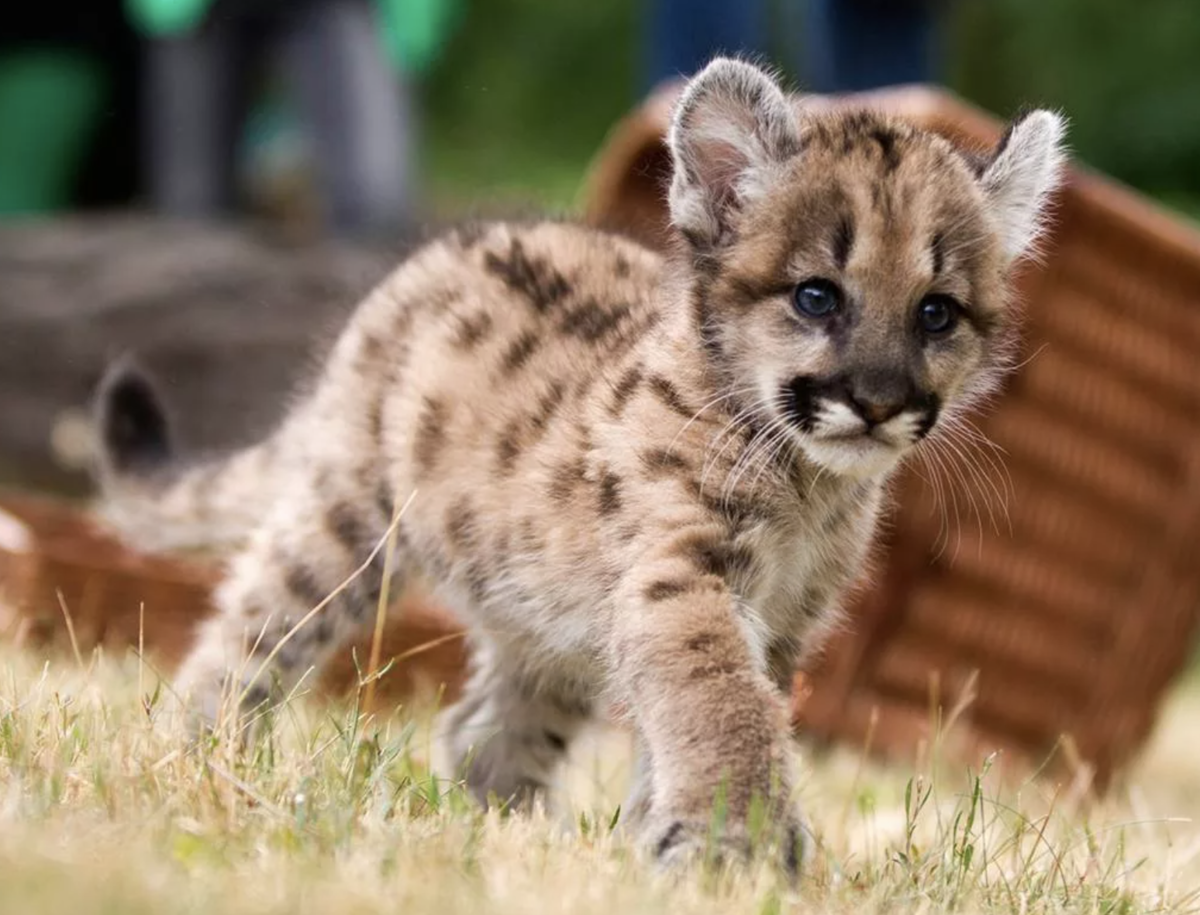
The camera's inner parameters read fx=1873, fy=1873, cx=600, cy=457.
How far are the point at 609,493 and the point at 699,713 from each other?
2.24ft

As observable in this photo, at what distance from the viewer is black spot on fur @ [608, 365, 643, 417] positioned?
13.0 ft

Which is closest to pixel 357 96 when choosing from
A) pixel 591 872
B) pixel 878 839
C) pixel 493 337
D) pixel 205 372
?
pixel 205 372

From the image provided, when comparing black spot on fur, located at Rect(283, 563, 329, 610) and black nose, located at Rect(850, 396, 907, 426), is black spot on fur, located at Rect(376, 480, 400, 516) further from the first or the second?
black nose, located at Rect(850, 396, 907, 426)

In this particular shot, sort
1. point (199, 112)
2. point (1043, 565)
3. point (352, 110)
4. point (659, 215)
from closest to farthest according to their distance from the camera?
point (1043, 565) → point (659, 215) → point (352, 110) → point (199, 112)

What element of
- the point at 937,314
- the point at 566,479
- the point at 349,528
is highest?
the point at 937,314

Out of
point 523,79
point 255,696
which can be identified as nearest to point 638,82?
point 523,79

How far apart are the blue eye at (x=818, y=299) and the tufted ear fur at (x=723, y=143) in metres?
0.27

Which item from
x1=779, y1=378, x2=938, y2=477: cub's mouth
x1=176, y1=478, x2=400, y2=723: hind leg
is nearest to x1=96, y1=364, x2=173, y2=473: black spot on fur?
x1=176, y1=478, x2=400, y2=723: hind leg

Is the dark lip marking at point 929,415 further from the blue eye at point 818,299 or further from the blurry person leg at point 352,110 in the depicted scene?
the blurry person leg at point 352,110

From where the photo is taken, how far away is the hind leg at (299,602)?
175 inches

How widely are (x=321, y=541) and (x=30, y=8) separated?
7167 mm

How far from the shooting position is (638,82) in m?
16.5

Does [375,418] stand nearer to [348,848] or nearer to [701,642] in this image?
[701,642]

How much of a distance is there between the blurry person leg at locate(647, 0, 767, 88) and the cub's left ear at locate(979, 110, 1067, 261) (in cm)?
371
